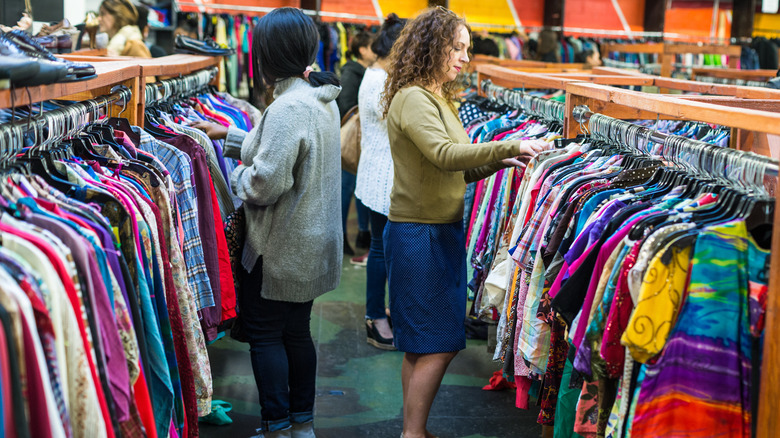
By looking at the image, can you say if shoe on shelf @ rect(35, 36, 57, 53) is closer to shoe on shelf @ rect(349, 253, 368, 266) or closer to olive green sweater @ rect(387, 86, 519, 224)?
olive green sweater @ rect(387, 86, 519, 224)

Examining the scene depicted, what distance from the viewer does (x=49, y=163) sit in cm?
199

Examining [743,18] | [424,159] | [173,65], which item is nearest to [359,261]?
[173,65]

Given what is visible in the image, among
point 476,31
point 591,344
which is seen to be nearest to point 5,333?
point 591,344

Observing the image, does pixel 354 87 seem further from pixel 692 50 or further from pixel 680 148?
pixel 680 148

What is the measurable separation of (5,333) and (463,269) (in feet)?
6.20

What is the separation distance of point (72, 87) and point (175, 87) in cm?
164

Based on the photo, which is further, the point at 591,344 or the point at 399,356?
the point at 399,356

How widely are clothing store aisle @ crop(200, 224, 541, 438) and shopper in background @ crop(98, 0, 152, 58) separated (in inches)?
81.9

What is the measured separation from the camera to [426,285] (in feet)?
9.39

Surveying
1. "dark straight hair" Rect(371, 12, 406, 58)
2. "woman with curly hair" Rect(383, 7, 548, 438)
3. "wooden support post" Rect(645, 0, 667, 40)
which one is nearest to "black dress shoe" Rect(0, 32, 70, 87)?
"woman with curly hair" Rect(383, 7, 548, 438)

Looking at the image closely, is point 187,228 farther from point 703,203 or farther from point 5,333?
point 703,203

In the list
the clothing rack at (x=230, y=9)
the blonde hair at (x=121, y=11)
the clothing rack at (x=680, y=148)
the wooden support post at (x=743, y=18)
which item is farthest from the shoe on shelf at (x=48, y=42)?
the wooden support post at (x=743, y=18)

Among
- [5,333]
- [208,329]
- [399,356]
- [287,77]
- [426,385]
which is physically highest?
[287,77]

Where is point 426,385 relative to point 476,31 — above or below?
below
